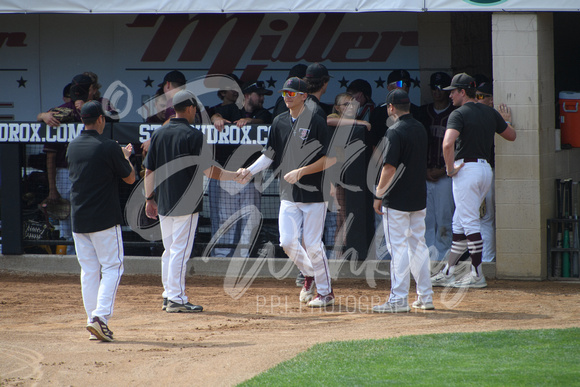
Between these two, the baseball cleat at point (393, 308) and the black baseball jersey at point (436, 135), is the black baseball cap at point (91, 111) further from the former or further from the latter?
the black baseball jersey at point (436, 135)

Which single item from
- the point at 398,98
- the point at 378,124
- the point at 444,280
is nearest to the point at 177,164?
the point at 398,98

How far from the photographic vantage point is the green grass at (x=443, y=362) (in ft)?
15.4

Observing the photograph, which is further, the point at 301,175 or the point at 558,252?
the point at 558,252

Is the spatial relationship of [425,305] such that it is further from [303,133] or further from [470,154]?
[303,133]

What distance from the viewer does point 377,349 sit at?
18.1ft

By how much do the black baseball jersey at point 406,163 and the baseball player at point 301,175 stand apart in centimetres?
63

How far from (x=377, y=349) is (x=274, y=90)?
21.0ft

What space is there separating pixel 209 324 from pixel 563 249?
4.15 metres

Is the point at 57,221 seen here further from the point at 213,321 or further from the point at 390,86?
the point at 390,86

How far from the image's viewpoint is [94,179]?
237 inches

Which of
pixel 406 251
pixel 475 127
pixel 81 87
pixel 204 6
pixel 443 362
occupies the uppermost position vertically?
pixel 204 6

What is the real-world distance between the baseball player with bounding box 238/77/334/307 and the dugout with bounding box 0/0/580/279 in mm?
2093

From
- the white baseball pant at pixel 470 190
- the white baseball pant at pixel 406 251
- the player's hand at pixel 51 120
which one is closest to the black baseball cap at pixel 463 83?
the white baseball pant at pixel 470 190

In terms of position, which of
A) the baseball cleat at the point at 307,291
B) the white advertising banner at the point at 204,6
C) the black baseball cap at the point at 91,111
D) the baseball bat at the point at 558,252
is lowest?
the baseball cleat at the point at 307,291
